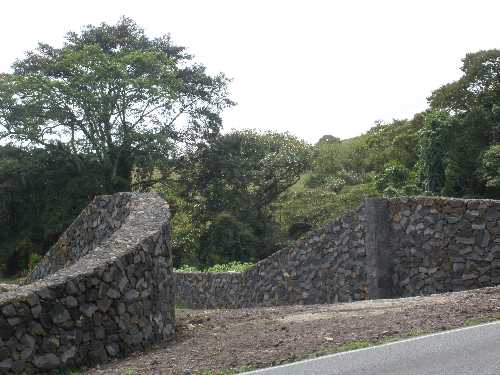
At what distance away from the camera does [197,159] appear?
40125mm

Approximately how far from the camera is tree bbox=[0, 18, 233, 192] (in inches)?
1420

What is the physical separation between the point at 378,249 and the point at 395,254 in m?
0.41

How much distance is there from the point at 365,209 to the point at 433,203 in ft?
5.27

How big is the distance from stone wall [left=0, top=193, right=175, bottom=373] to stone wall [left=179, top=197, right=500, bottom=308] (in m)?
5.97

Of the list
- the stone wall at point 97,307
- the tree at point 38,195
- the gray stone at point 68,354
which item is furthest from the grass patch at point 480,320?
the tree at point 38,195

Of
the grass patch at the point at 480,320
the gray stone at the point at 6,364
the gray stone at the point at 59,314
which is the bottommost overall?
the gray stone at the point at 6,364

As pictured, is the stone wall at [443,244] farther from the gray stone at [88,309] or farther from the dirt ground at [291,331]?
the gray stone at [88,309]

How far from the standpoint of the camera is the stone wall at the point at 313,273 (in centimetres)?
1691

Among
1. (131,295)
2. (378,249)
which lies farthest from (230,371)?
(378,249)

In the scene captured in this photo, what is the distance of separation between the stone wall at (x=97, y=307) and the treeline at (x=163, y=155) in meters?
21.8

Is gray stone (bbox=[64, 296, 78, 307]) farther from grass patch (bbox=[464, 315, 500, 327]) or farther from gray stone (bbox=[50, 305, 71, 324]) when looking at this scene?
grass patch (bbox=[464, 315, 500, 327])

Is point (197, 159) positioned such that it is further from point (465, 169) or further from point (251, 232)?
point (465, 169)

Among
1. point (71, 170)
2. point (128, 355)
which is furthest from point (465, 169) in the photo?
point (128, 355)

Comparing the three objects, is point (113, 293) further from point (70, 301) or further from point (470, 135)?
point (470, 135)
